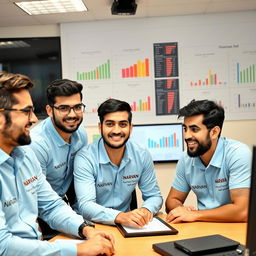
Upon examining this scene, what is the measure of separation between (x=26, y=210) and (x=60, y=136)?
0.84 m

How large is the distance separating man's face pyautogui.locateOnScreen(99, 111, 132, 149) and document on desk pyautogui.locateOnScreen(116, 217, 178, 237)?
61 centimetres

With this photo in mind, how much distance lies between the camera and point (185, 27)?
4.00 meters

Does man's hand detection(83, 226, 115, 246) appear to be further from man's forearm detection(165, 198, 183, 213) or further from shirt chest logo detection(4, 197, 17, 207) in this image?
man's forearm detection(165, 198, 183, 213)

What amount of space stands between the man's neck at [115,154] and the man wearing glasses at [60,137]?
281 mm

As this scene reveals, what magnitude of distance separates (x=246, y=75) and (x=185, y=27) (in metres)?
0.89

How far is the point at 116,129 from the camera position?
2.31m

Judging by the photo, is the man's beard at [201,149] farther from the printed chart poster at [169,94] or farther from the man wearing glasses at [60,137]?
the printed chart poster at [169,94]

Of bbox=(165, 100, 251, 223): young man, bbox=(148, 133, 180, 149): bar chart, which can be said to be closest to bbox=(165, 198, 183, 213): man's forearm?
bbox=(165, 100, 251, 223): young man

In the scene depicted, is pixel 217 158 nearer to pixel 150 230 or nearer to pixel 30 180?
pixel 150 230

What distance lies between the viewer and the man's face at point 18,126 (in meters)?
1.56

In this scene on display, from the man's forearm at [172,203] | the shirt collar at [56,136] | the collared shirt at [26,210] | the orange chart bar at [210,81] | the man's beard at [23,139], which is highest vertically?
the orange chart bar at [210,81]

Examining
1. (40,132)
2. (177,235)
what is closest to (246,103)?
(40,132)

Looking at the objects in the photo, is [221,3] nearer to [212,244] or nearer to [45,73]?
[45,73]

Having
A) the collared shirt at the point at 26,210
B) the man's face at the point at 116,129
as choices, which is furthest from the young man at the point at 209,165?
the collared shirt at the point at 26,210
